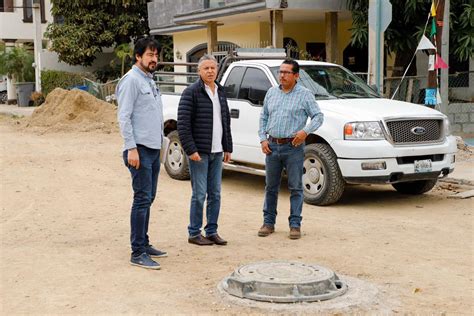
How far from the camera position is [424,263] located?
657 centimetres

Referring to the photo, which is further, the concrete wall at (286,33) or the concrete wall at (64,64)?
the concrete wall at (64,64)

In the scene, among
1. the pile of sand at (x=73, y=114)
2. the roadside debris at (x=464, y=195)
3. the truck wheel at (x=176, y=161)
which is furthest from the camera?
the pile of sand at (x=73, y=114)

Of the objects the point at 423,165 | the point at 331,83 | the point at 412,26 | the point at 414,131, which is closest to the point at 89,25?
the point at 412,26

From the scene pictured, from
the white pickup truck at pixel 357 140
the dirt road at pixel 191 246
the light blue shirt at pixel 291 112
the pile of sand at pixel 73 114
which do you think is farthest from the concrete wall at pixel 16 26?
the light blue shirt at pixel 291 112

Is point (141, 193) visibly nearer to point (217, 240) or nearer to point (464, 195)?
point (217, 240)

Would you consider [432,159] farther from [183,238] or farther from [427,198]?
[183,238]

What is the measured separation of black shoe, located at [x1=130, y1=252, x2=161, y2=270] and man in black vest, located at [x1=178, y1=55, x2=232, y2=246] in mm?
930

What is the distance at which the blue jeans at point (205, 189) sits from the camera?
24.0 ft

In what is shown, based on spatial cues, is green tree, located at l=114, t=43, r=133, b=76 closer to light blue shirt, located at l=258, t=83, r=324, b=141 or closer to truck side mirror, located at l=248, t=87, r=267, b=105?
truck side mirror, located at l=248, t=87, r=267, b=105

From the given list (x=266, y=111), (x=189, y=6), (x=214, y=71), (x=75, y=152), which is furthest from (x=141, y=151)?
(x=189, y=6)

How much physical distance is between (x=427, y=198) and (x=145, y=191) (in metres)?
5.06

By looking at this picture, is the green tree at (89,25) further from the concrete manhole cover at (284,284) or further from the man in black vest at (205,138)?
the concrete manhole cover at (284,284)

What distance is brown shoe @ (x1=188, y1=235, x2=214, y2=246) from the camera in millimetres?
7301

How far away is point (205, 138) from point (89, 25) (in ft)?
91.8
